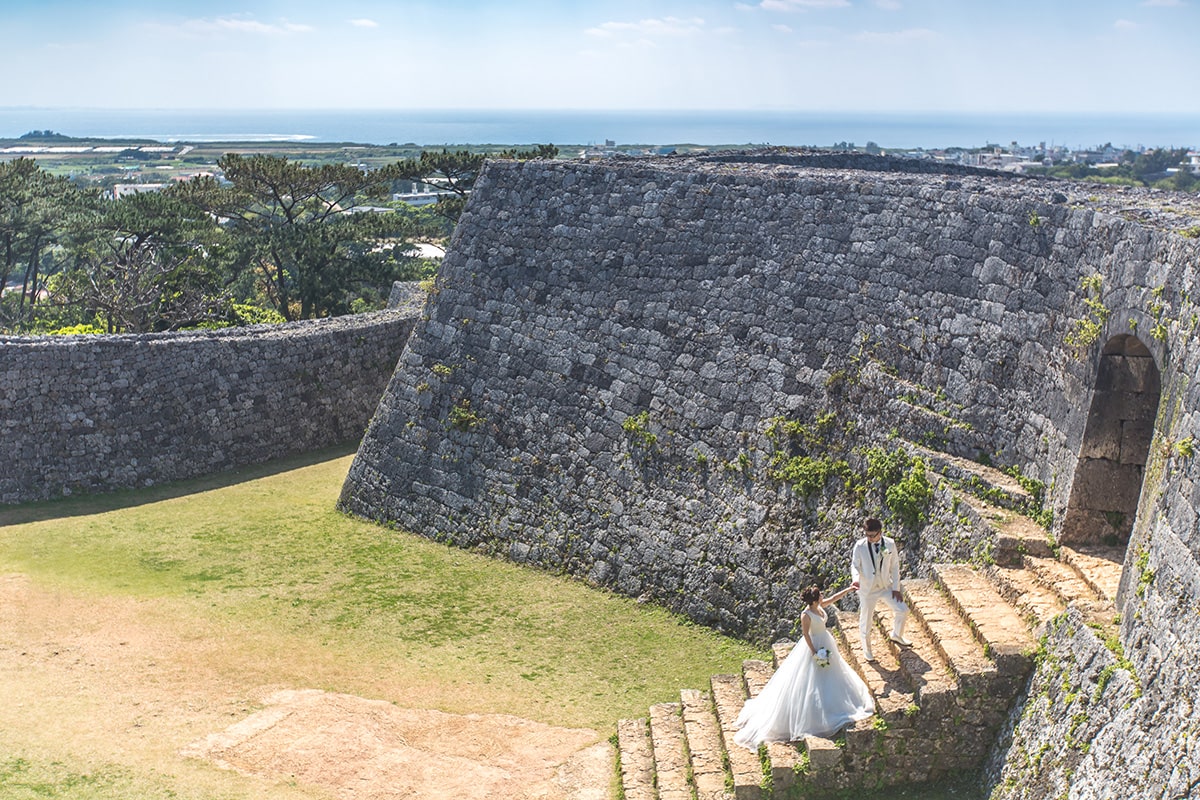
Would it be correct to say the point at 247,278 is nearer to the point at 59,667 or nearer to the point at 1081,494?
the point at 59,667

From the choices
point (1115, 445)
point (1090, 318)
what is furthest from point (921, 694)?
point (1090, 318)

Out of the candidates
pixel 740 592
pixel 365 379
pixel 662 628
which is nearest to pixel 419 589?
pixel 662 628

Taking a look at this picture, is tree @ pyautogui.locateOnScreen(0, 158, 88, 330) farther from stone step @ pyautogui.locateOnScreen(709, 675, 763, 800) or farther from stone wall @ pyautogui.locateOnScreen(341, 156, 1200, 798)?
stone step @ pyautogui.locateOnScreen(709, 675, 763, 800)

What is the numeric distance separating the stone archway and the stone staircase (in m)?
0.27

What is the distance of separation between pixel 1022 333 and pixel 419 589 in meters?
7.82

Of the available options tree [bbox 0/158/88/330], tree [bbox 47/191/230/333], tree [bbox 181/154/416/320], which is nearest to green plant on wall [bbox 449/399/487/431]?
tree [bbox 47/191/230/333]

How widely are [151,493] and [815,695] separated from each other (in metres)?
12.8

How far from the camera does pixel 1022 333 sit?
36.9ft

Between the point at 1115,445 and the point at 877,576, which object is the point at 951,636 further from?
the point at 1115,445

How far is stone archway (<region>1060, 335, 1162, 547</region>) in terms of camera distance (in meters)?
9.88

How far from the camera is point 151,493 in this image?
18203 millimetres

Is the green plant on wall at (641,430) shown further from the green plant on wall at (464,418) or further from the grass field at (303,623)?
the green plant on wall at (464,418)

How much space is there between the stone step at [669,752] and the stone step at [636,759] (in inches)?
3.5

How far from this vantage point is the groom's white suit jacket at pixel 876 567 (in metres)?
9.30
